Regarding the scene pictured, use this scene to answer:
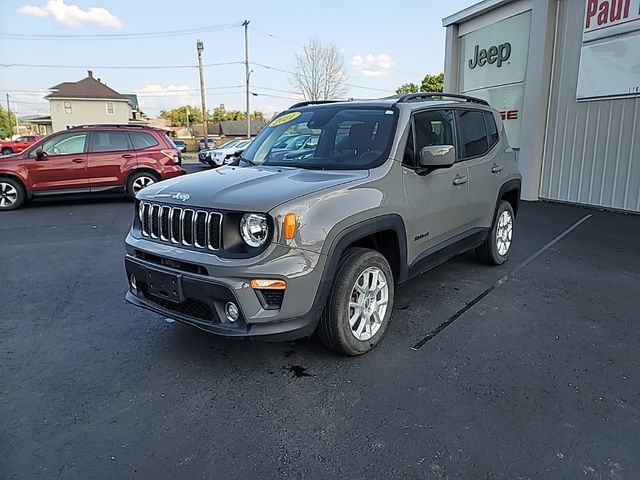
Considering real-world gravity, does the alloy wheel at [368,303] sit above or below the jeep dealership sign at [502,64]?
below

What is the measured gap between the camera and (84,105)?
46.9 meters

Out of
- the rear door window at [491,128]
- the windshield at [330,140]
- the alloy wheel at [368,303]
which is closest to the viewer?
the alloy wheel at [368,303]

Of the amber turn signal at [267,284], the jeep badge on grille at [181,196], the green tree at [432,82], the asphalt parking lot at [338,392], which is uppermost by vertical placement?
the green tree at [432,82]

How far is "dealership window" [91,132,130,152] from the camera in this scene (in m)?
10.4

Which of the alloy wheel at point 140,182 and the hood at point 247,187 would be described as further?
the alloy wheel at point 140,182

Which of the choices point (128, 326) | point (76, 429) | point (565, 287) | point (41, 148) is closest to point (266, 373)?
point (76, 429)

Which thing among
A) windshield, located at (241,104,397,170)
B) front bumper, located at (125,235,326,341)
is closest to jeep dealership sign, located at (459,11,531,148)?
windshield, located at (241,104,397,170)

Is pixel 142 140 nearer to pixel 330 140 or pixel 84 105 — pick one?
pixel 330 140

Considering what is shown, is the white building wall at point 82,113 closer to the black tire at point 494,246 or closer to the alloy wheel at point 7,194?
the alloy wheel at point 7,194

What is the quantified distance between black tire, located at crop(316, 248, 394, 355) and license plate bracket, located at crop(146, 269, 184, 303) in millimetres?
934

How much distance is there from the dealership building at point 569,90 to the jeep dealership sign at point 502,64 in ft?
0.08

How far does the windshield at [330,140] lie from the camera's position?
3.58 m

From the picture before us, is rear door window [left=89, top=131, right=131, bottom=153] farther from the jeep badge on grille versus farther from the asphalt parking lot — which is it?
the jeep badge on grille

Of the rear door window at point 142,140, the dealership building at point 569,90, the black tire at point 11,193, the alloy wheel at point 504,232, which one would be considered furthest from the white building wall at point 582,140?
the black tire at point 11,193
